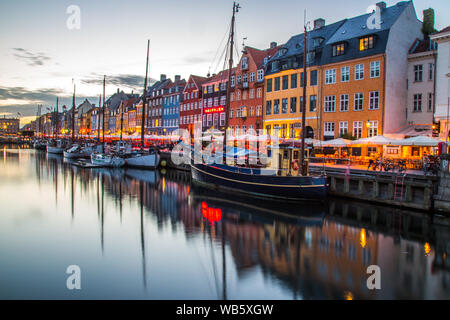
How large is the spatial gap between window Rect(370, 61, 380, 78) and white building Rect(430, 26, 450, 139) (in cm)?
628

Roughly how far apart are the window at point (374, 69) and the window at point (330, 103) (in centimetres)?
469

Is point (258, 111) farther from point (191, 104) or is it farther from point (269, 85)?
point (191, 104)

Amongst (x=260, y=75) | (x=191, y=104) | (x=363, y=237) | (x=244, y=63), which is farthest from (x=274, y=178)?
(x=191, y=104)

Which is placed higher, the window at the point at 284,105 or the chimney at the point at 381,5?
the chimney at the point at 381,5

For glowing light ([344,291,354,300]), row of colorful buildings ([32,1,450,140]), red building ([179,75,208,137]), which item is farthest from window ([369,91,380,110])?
red building ([179,75,208,137])

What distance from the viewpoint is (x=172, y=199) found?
26391 mm

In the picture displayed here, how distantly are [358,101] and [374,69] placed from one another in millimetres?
3271

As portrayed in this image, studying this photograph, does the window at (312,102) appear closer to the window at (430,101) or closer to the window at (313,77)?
the window at (313,77)

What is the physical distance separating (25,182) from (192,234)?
24728mm

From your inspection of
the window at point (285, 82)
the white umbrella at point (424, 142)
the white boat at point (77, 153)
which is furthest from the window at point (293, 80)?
the white boat at point (77, 153)

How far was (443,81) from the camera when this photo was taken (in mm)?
A: 26047

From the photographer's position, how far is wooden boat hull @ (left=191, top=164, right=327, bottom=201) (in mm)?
21984

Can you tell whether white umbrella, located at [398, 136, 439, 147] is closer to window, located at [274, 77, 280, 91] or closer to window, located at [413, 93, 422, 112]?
window, located at [413, 93, 422, 112]

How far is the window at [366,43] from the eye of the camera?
3344cm
